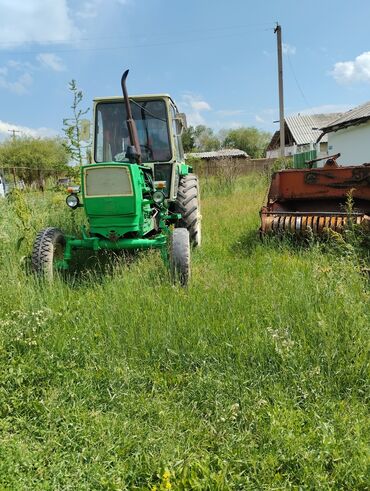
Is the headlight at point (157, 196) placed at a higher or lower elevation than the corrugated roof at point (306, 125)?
lower

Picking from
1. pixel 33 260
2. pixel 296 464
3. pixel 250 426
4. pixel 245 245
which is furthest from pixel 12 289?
pixel 245 245

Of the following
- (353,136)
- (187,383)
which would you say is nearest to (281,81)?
(353,136)

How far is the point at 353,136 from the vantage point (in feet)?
53.5

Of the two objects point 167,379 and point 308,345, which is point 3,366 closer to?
point 167,379

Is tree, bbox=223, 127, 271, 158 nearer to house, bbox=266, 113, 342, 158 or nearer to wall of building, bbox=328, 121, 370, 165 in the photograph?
house, bbox=266, 113, 342, 158

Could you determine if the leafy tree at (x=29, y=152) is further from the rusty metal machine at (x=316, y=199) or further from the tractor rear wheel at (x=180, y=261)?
the tractor rear wheel at (x=180, y=261)

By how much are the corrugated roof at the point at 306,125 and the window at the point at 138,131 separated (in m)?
A: 29.8

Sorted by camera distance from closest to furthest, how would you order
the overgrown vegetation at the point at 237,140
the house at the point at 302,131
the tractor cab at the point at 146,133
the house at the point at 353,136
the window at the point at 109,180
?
the window at the point at 109,180 < the tractor cab at the point at 146,133 < the house at the point at 353,136 < the house at the point at 302,131 < the overgrown vegetation at the point at 237,140

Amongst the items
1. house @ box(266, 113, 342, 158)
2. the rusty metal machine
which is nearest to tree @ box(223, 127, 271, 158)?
house @ box(266, 113, 342, 158)

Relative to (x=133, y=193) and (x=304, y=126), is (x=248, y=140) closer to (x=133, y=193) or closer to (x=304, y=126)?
(x=304, y=126)

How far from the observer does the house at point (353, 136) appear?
15312mm

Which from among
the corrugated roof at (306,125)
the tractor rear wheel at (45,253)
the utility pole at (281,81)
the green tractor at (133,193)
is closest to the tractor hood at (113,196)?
the green tractor at (133,193)

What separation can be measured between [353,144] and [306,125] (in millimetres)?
21297

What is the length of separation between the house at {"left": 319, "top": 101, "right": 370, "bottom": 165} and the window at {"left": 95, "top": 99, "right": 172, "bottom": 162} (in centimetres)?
1106
